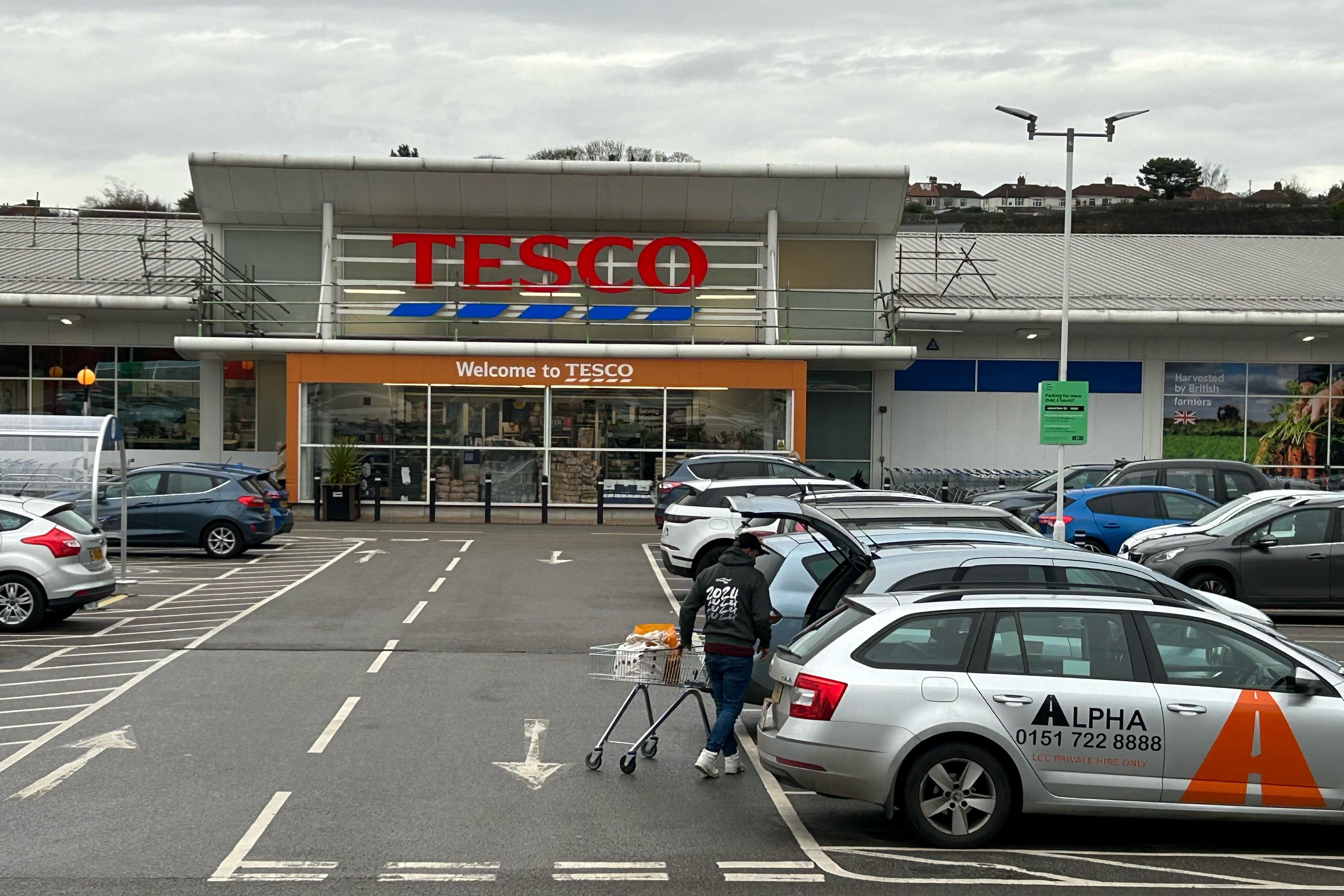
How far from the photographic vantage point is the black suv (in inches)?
922

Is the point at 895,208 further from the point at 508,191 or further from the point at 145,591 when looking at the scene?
the point at 145,591

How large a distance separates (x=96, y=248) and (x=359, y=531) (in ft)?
56.1

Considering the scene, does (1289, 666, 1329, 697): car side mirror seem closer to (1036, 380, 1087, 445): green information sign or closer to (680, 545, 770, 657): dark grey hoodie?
(680, 545, 770, 657): dark grey hoodie

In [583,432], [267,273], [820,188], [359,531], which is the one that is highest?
[820,188]

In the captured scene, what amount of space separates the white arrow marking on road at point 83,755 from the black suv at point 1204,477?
59.8ft

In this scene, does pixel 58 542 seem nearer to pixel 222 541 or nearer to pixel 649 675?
pixel 222 541

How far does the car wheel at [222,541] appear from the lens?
22547mm

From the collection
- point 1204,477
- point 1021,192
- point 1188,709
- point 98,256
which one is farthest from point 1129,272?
point 1021,192

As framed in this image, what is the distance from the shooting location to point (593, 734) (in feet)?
34.4

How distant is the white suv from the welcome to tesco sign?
48.8ft

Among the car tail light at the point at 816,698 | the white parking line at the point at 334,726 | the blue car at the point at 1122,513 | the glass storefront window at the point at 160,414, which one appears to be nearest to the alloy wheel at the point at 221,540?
the white parking line at the point at 334,726

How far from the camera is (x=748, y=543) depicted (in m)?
9.25

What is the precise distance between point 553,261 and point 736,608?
25394mm

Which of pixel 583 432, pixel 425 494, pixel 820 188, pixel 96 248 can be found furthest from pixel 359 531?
pixel 96 248
